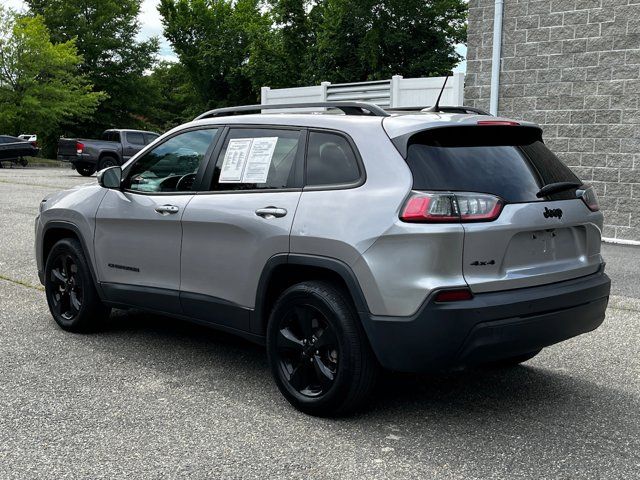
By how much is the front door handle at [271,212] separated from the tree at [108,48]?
52374mm

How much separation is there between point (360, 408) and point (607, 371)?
77.2 inches

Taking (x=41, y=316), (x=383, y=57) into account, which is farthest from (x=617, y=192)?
(x=383, y=57)

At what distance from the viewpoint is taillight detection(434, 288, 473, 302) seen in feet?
12.2

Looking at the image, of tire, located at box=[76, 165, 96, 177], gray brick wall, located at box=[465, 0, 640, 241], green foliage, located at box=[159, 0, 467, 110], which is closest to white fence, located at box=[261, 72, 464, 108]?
gray brick wall, located at box=[465, 0, 640, 241]

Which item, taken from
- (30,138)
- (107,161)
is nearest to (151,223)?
(107,161)

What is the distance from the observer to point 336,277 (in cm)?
414

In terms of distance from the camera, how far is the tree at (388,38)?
138ft

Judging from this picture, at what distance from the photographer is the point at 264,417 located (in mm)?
4195

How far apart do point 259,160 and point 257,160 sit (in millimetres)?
15

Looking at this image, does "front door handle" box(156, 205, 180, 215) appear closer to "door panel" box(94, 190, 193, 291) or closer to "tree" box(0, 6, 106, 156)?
"door panel" box(94, 190, 193, 291)

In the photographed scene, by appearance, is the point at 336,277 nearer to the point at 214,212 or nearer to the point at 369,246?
the point at 369,246

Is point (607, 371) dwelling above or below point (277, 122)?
below

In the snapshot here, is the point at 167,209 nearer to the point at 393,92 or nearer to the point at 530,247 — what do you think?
the point at 530,247

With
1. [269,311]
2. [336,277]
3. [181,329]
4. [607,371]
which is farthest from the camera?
[181,329]
